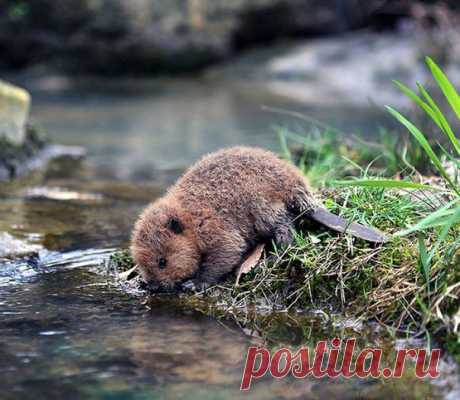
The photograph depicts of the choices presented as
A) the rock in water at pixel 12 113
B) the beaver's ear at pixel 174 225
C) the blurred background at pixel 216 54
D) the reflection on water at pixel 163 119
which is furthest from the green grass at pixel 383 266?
the blurred background at pixel 216 54

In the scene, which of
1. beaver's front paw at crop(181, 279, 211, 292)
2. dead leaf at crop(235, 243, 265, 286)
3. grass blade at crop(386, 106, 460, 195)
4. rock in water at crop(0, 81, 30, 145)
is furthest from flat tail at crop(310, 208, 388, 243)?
rock in water at crop(0, 81, 30, 145)

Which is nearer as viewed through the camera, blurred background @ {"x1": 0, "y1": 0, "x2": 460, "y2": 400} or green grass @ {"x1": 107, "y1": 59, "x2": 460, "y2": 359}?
blurred background @ {"x1": 0, "y1": 0, "x2": 460, "y2": 400}

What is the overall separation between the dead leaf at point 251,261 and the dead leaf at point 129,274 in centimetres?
78

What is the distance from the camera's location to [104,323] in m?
4.41

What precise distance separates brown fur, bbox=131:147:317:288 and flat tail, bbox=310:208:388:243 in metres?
0.09

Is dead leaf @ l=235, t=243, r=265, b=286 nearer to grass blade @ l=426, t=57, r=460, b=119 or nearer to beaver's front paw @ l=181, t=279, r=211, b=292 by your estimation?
beaver's front paw @ l=181, t=279, r=211, b=292

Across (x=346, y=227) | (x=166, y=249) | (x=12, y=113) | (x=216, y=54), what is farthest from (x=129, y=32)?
(x=346, y=227)

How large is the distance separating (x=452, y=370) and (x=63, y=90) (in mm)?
13994

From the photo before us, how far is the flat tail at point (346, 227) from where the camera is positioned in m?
4.69

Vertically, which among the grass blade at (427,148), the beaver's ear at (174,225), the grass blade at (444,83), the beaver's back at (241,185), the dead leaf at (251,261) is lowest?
the dead leaf at (251,261)

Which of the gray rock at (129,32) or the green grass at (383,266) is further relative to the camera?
the gray rock at (129,32)

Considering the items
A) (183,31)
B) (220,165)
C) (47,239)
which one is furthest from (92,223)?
(183,31)

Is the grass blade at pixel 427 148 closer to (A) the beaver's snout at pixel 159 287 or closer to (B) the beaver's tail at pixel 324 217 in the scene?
(B) the beaver's tail at pixel 324 217

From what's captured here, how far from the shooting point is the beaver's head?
5000 millimetres
